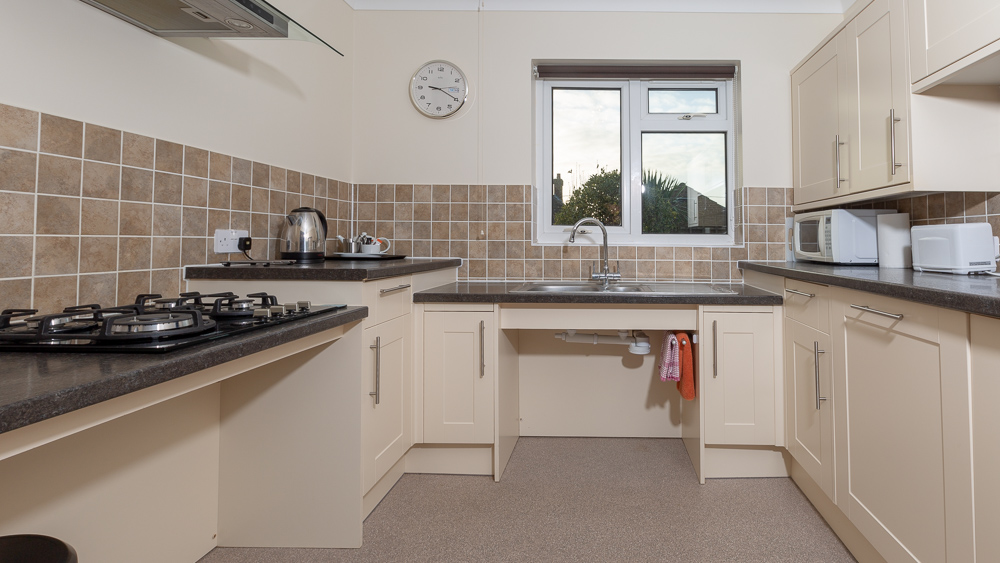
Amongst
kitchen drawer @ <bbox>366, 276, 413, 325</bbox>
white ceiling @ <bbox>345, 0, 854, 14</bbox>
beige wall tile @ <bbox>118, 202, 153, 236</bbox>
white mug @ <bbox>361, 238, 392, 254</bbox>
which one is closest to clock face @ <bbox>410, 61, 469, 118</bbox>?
white ceiling @ <bbox>345, 0, 854, 14</bbox>

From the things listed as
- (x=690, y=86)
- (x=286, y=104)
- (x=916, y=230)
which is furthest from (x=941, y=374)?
(x=286, y=104)

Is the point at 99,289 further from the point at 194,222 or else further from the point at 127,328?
the point at 127,328

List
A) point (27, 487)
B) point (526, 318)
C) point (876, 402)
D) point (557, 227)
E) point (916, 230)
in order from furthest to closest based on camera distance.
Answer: point (557, 227), point (526, 318), point (916, 230), point (876, 402), point (27, 487)

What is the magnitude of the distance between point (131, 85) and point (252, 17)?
43 cm

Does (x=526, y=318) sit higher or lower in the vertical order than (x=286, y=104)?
lower

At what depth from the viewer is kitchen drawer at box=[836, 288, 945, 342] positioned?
48.1 inches

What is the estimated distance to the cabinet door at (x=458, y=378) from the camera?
2.23m

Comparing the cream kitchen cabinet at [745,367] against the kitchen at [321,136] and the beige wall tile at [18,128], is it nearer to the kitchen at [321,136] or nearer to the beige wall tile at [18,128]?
the kitchen at [321,136]

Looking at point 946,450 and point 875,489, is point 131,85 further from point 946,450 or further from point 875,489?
point 875,489

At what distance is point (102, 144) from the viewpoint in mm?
1422

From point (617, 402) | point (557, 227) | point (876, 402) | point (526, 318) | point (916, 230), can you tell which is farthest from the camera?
point (557, 227)

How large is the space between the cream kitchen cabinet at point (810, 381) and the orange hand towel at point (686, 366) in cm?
39

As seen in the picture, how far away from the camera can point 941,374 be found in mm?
1175

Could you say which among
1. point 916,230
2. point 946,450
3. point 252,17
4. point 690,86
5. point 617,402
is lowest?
point 617,402
